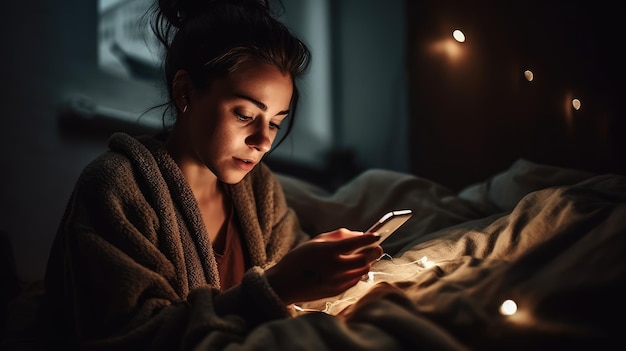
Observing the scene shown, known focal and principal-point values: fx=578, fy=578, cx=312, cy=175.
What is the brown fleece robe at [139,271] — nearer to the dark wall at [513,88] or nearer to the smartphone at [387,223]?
the smartphone at [387,223]

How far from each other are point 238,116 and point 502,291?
19.0 inches

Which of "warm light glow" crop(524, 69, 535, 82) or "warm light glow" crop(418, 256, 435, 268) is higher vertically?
"warm light glow" crop(524, 69, 535, 82)

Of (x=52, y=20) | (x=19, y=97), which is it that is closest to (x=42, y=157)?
(x=19, y=97)

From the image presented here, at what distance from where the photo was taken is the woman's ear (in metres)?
0.97

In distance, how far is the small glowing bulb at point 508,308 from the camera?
2.12 feet

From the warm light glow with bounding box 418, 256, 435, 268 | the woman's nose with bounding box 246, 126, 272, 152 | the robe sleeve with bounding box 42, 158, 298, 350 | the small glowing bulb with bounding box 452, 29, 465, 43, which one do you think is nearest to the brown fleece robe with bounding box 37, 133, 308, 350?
the robe sleeve with bounding box 42, 158, 298, 350

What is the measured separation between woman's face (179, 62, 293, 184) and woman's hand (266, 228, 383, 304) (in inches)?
9.0

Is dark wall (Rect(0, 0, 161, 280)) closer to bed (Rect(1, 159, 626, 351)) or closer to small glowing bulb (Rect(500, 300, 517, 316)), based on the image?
bed (Rect(1, 159, 626, 351))

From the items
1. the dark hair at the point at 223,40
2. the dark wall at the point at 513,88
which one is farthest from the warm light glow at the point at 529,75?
the dark hair at the point at 223,40

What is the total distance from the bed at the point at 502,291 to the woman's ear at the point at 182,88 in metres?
0.39

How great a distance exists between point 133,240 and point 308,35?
1582 millimetres

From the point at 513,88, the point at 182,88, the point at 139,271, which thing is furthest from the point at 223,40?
the point at 513,88

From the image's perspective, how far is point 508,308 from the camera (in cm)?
65

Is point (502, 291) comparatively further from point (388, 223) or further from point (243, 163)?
point (243, 163)
